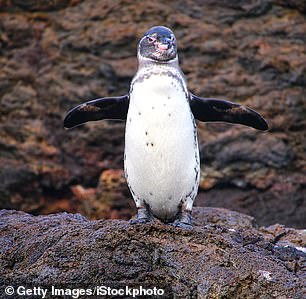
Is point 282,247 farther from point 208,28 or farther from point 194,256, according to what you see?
point 208,28

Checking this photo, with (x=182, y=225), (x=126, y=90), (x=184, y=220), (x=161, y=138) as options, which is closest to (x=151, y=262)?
(x=182, y=225)

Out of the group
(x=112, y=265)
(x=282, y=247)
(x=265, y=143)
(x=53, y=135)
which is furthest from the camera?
(x=53, y=135)

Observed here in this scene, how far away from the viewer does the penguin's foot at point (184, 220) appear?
4475 millimetres

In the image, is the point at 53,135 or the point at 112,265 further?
the point at 53,135

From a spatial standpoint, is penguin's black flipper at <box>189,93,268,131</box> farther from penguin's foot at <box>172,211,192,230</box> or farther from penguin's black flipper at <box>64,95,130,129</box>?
penguin's foot at <box>172,211,192,230</box>

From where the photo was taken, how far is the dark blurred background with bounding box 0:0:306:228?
830cm

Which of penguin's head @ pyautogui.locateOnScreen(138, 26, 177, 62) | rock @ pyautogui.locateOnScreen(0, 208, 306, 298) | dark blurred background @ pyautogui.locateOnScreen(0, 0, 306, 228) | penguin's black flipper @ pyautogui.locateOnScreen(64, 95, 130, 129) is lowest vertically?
dark blurred background @ pyautogui.locateOnScreen(0, 0, 306, 228)

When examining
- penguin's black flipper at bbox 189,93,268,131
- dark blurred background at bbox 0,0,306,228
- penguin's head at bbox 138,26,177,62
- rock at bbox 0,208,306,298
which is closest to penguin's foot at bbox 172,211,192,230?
rock at bbox 0,208,306,298

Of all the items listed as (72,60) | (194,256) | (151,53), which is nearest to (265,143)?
(72,60)

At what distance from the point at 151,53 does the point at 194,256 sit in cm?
137

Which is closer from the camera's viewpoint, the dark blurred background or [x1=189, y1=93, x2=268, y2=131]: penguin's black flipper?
[x1=189, y1=93, x2=268, y2=131]: penguin's black flipper

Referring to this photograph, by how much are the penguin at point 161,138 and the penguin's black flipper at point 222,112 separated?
0.60 ft

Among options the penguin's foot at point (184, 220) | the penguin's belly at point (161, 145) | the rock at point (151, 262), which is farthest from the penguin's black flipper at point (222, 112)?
the rock at point (151, 262)

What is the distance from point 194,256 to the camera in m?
3.96
